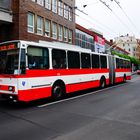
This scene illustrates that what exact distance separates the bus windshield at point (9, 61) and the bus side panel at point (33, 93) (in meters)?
0.95

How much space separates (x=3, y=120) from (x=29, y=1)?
59.6 feet

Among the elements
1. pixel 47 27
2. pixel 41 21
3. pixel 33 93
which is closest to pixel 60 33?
pixel 47 27

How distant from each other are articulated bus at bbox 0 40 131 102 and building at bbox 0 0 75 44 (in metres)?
10.2

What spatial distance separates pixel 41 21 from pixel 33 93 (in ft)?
55.6

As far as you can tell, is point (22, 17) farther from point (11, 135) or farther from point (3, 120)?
point (11, 135)

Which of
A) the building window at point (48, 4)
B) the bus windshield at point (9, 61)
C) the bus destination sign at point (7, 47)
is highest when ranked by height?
the building window at point (48, 4)

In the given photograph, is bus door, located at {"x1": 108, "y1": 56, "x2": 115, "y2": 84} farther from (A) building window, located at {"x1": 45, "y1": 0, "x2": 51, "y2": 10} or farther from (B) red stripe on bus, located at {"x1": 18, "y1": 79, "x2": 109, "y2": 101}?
(A) building window, located at {"x1": 45, "y1": 0, "x2": 51, "y2": 10}

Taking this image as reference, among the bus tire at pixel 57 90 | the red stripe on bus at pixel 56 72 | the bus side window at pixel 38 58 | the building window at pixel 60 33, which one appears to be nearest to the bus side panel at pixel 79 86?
the bus tire at pixel 57 90

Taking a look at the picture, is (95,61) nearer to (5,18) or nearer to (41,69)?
(41,69)

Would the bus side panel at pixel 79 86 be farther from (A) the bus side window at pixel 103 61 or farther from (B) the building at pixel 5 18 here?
(B) the building at pixel 5 18

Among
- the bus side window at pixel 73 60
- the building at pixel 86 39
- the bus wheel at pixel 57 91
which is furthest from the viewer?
the building at pixel 86 39

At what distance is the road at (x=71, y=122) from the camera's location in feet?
19.0

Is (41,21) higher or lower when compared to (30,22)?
higher

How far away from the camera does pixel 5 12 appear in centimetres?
2153
